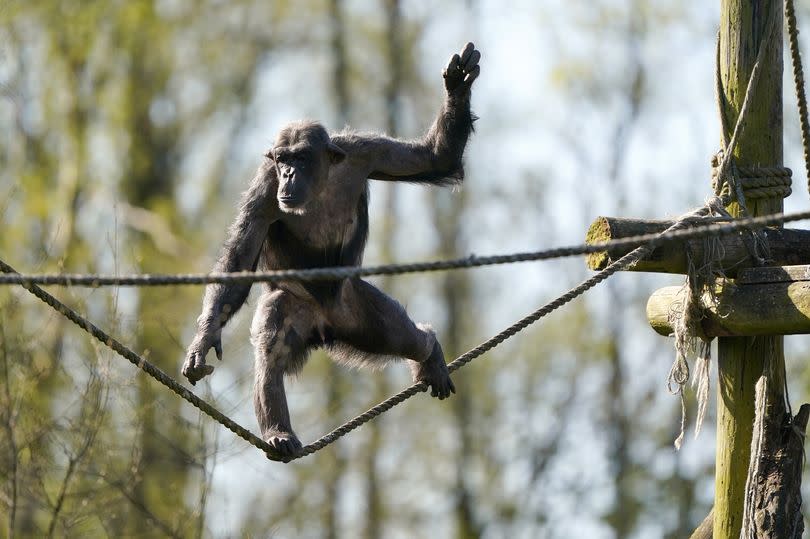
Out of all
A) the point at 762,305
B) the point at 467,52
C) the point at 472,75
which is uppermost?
the point at 467,52

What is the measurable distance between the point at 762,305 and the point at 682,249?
501 millimetres

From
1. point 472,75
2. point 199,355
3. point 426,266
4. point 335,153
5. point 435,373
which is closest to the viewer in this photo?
point 426,266

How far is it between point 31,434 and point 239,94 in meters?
16.3

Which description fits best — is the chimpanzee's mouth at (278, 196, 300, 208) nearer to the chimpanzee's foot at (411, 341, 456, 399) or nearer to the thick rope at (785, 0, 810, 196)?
the chimpanzee's foot at (411, 341, 456, 399)

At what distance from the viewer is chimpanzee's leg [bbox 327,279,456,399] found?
24.6 feet

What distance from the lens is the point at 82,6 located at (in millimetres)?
22734

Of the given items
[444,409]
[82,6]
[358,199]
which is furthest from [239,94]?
[358,199]

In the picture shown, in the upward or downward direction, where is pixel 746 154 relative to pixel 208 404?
upward

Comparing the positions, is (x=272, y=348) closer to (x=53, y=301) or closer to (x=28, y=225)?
(x=53, y=301)

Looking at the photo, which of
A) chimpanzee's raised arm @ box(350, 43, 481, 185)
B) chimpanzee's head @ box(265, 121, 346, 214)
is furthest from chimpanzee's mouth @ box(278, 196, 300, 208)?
chimpanzee's raised arm @ box(350, 43, 481, 185)

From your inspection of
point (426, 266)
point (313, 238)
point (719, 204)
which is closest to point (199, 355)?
point (313, 238)

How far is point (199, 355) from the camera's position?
6.31 metres

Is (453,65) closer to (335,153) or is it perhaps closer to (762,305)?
(335,153)

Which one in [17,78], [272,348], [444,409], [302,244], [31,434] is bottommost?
[444,409]
